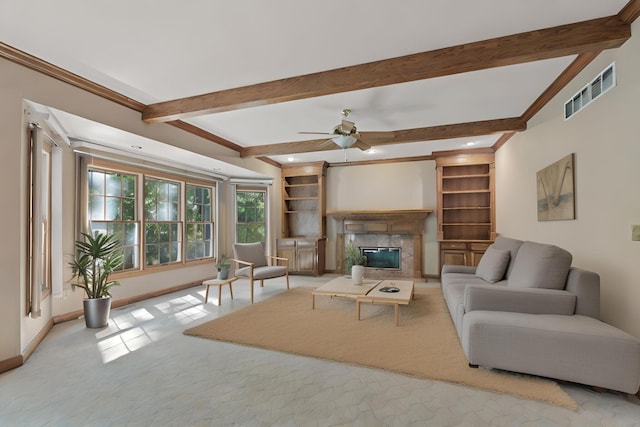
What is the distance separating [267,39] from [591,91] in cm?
284

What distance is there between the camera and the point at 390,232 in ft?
22.9

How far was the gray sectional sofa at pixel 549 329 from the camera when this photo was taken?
2.10 meters

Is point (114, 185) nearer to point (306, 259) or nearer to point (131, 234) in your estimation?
point (131, 234)

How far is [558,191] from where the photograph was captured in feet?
11.2

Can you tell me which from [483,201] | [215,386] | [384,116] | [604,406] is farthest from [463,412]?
[483,201]

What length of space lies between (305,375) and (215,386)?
0.67 m

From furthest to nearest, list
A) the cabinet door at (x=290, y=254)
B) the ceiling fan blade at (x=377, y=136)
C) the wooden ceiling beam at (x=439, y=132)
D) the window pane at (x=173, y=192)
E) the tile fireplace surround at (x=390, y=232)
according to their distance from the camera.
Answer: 1. the cabinet door at (x=290, y=254)
2. the tile fireplace surround at (x=390, y=232)
3. the window pane at (x=173, y=192)
4. the ceiling fan blade at (x=377, y=136)
5. the wooden ceiling beam at (x=439, y=132)

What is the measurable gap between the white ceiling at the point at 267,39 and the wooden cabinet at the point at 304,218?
12.5 ft

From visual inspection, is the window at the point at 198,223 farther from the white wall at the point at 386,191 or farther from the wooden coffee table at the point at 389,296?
the wooden coffee table at the point at 389,296

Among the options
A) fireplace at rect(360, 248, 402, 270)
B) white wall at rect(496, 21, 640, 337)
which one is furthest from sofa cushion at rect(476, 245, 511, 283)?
fireplace at rect(360, 248, 402, 270)

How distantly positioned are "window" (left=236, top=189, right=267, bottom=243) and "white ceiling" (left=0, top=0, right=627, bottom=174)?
3605 mm

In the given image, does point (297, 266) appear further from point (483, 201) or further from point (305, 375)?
point (305, 375)

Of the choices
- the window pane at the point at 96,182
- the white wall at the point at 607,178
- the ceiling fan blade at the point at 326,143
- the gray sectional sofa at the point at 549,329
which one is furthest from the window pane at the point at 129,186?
the white wall at the point at 607,178

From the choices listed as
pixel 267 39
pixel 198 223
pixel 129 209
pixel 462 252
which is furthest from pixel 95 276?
pixel 462 252
